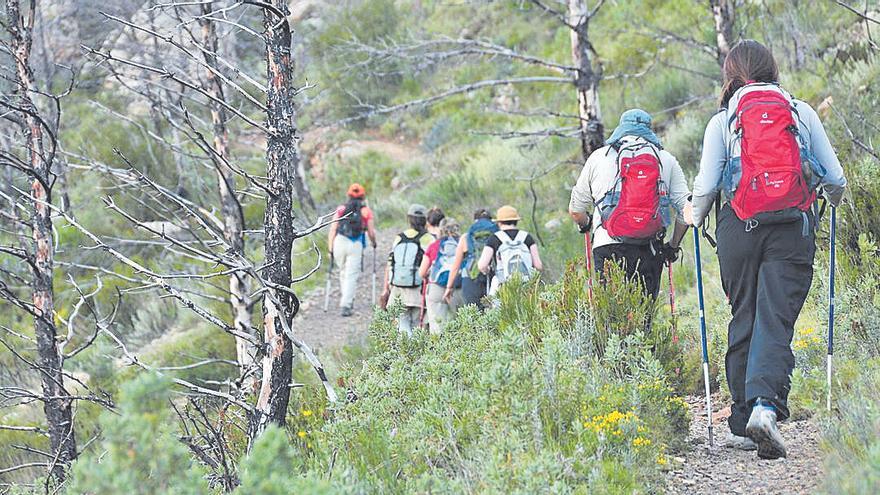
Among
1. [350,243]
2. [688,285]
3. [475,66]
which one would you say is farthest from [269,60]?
[475,66]

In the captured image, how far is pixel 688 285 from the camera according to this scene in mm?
9508

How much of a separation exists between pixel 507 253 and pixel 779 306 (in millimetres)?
4189

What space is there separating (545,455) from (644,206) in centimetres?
261

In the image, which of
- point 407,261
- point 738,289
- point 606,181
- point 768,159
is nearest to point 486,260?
point 407,261

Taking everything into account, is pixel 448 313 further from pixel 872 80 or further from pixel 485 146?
pixel 485 146

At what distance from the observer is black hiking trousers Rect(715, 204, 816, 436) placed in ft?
14.5

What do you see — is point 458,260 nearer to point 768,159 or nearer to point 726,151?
point 726,151

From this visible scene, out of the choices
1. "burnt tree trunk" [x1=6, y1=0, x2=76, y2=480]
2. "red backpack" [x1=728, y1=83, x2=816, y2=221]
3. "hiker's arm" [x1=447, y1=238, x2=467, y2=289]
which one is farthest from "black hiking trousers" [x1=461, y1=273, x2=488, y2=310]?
"red backpack" [x1=728, y1=83, x2=816, y2=221]

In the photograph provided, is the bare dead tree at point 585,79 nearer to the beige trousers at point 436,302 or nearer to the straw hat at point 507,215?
the straw hat at point 507,215

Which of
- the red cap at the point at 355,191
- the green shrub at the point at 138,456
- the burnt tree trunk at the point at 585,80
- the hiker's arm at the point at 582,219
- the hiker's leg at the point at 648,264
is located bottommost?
the green shrub at the point at 138,456

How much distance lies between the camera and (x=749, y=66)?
179 inches

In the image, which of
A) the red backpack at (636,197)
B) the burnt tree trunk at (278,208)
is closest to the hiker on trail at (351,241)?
the red backpack at (636,197)

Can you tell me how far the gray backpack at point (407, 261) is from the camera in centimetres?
984

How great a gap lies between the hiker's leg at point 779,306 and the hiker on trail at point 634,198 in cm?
114
